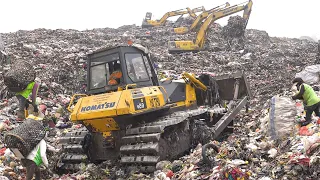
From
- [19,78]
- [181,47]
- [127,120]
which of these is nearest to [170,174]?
[127,120]

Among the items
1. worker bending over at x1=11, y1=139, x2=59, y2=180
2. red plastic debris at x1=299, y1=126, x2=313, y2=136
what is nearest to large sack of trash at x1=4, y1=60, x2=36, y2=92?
worker bending over at x1=11, y1=139, x2=59, y2=180

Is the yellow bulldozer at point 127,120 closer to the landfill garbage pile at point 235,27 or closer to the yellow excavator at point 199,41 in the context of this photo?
the yellow excavator at point 199,41

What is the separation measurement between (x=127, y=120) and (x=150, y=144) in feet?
2.13

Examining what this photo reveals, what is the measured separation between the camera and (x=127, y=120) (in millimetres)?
5133

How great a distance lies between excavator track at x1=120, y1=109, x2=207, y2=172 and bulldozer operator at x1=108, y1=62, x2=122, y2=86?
2.76ft

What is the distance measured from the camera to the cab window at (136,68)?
5.42 m

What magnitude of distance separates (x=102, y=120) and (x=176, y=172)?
1.43m

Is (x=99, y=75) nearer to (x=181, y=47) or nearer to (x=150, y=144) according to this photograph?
(x=150, y=144)

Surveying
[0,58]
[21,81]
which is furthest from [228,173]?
[0,58]

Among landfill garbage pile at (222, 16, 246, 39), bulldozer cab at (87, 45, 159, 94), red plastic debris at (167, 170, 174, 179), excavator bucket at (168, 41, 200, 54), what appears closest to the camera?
red plastic debris at (167, 170, 174, 179)

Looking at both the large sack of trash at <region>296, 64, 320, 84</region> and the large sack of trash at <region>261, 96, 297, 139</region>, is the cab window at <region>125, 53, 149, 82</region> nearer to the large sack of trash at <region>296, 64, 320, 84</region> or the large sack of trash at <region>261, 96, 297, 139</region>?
the large sack of trash at <region>261, 96, 297, 139</region>

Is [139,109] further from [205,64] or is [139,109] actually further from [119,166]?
[205,64]

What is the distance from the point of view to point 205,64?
15.6 metres

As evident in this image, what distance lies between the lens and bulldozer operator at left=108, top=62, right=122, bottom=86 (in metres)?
5.38
